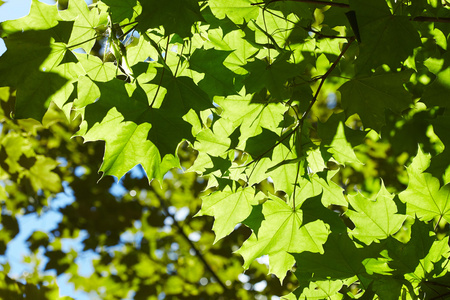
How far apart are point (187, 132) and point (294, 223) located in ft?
2.25

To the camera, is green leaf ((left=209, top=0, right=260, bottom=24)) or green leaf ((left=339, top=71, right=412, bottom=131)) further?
green leaf ((left=209, top=0, right=260, bottom=24))

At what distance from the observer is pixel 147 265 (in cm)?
493

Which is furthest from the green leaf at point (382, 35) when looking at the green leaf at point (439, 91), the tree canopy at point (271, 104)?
the green leaf at point (439, 91)

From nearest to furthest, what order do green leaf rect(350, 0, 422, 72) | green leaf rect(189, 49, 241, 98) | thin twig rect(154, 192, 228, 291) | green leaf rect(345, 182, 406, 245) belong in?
green leaf rect(350, 0, 422, 72) → green leaf rect(189, 49, 241, 98) → green leaf rect(345, 182, 406, 245) → thin twig rect(154, 192, 228, 291)

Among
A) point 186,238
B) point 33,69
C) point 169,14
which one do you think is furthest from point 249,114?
point 186,238

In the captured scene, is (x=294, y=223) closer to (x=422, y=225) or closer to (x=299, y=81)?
(x=422, y=225)

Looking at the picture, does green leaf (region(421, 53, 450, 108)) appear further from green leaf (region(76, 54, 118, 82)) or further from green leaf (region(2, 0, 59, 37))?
green leaf (region(2, 0, 59, 37))

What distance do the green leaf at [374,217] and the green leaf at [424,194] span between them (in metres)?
0.09

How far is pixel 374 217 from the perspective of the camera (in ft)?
5.61

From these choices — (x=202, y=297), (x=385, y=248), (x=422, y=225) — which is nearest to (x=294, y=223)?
(x=385, y=248)

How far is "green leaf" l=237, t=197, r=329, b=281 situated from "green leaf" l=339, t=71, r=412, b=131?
53 cm

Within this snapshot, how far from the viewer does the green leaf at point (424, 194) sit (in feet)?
5.49

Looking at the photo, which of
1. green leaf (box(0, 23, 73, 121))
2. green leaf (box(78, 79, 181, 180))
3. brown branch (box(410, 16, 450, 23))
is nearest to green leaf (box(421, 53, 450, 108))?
brown branch (box(410, 16, 450, 23))

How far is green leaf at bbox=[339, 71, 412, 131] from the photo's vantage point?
→ 5.18 feet
